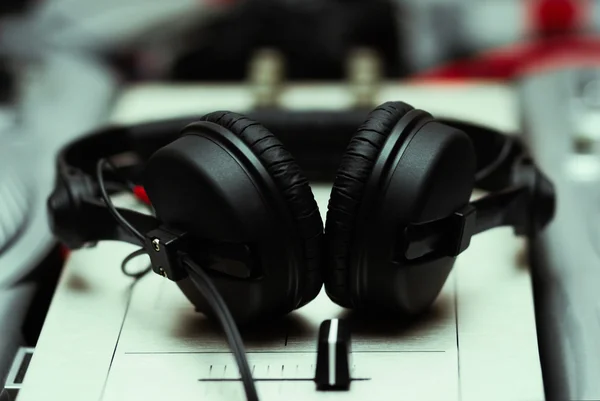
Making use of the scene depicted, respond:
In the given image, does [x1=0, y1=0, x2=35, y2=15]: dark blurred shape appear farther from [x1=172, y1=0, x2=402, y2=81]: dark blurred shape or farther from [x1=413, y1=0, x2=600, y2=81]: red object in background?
[x1=413, y1=0, x2=600, y2=81]: red object in background

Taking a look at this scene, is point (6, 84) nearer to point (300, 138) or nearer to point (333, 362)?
point (300, 138)

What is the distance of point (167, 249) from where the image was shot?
1.81ft

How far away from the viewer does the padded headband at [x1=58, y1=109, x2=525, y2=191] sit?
29.5 inches

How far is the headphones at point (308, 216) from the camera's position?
52 cm

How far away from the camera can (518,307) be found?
0.62 m

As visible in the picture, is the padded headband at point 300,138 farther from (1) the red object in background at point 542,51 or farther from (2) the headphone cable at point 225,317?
(1) the red object in background at point 542,51

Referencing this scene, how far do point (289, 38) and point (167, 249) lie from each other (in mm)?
598

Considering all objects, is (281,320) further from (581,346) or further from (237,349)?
(581,346)

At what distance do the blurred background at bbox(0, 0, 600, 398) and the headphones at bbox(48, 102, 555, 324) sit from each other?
23 cm

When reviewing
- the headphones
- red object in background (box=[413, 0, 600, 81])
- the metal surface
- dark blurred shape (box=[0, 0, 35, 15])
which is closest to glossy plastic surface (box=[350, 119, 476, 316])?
the headphones

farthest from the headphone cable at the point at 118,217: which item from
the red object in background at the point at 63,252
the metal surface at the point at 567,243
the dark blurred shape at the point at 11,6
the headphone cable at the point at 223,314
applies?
the dark blurred shape at the point at 11,6

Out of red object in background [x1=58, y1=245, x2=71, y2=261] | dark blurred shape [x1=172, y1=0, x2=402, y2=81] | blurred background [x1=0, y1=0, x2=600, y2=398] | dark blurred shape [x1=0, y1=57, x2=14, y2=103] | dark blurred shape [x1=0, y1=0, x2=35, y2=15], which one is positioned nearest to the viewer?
red object in background [x1=58, y1=245, x2=71, y2=261]

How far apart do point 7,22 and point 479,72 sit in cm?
62

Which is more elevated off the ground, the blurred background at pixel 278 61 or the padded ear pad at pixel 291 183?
the blurred background at pixel 278 61
